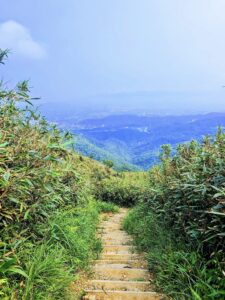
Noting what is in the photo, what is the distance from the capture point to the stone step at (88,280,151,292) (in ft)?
14.5

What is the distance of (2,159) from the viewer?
12.2 ft

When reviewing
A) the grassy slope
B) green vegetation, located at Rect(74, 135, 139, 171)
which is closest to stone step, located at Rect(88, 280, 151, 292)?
the grassy slope

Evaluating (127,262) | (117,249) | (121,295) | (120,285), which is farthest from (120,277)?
(117,249)

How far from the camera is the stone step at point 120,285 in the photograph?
4.41 meters

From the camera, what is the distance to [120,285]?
446 centimetres

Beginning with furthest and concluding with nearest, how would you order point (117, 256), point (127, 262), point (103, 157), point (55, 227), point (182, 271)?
point (103, 157) < point (117, 256) < point (127, 262) < point (55, 227) < point (182, 271)

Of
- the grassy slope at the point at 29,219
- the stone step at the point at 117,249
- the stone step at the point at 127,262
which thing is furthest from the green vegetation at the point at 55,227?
the stone step at the point at 117,249

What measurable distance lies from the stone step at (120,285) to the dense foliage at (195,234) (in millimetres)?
232

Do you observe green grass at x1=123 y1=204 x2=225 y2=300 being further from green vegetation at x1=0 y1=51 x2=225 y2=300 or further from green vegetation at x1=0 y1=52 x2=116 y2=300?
green vegetation at x1=0 y1=52 x2=116 y2=300

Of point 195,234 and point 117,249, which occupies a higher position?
point 195,234

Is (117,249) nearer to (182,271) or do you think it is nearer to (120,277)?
(120,277)

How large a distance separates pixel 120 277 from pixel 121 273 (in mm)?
123

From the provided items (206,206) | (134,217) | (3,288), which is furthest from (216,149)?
(134,217)

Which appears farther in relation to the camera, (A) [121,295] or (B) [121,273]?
(B) [121,273]
